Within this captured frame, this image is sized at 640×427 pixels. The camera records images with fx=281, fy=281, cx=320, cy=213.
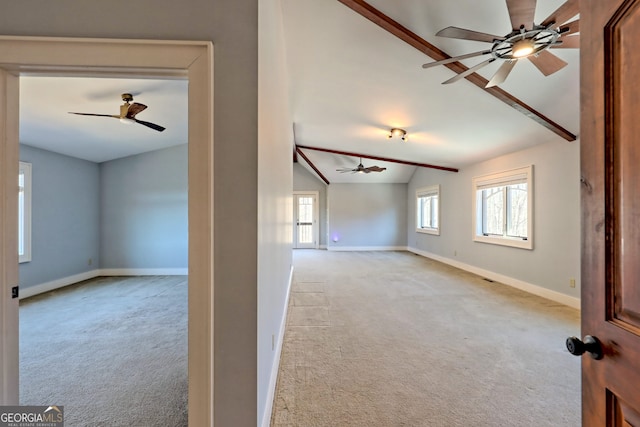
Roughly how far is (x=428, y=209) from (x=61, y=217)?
8111mm

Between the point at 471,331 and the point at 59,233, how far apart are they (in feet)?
20.0

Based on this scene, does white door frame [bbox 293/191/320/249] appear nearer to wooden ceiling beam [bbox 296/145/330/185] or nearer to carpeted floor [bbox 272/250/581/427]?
wooden ceiling beam [bbox 296/145/330/185]

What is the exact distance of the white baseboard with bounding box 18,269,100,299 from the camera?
13.2 feet

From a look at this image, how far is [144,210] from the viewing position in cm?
558

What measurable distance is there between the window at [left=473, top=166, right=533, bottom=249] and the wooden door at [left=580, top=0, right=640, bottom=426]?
13.8 ft

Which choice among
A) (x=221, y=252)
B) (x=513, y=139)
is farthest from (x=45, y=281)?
(x=513, y=139)

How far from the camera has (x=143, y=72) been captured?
121cm

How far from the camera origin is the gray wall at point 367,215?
909cm

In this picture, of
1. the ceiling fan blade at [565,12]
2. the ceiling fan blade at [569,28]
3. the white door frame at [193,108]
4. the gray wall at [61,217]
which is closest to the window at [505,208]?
the ceiling fan blade at [569,28]

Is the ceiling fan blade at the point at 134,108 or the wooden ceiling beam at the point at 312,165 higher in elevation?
the wooden ceiling beam at the point at 312,165

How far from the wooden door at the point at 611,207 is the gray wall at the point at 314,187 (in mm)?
8830

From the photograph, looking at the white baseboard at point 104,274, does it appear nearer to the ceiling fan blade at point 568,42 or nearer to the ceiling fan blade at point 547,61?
the ceiling fan blade at point 547,61

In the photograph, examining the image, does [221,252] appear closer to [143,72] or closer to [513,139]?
[143,72]

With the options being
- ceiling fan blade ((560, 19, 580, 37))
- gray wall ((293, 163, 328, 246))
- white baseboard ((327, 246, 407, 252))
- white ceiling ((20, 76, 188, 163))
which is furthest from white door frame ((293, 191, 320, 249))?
ceiling fan blade ((560, 19, 580, 37))
